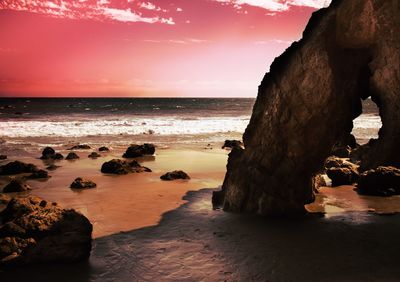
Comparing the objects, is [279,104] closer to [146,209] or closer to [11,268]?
[146,209]

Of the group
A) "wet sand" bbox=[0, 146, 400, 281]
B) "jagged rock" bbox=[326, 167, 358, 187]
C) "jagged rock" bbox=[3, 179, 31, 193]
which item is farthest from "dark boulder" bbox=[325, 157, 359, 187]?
"jagged rock" bbox=[3, 179, 31, 193]

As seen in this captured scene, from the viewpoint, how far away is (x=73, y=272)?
8.26m

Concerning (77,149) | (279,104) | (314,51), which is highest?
(314,51)

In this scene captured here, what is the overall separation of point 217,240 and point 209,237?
32 centimetres

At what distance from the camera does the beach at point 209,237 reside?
8117mm

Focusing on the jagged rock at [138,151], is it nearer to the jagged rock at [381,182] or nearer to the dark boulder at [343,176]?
the dark boulder at [343,176]

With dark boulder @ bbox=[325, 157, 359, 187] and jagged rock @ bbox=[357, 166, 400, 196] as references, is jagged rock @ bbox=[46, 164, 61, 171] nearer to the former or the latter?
dark boulder @ bbox=[325, 157, 359, 187]

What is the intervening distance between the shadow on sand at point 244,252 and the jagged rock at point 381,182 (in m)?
3.11

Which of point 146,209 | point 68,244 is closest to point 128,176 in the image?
point 146,209

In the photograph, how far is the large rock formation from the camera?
10.6 metres

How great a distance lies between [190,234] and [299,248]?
2.90 m

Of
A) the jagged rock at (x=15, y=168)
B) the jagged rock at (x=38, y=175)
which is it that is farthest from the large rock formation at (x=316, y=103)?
the jagged rock at (x=15, y=168)

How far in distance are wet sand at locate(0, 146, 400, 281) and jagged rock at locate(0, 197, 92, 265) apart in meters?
0.27

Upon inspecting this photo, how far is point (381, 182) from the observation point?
589 inches
